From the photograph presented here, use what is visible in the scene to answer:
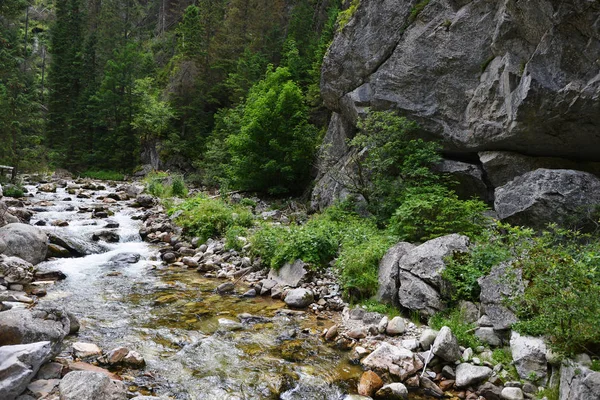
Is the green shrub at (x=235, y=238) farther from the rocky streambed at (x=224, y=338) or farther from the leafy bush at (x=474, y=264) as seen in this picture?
the leafy bush at (x=474, y=264)

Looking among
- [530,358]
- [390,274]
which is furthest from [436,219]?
[530,358]

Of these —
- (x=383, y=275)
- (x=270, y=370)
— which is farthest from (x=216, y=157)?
(x=270, y=370)

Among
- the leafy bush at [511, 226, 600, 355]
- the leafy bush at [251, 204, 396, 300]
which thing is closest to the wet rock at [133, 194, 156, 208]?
the leafy bush at [251, 204, 396, 300]

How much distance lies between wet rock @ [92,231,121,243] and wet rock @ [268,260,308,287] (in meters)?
7.09

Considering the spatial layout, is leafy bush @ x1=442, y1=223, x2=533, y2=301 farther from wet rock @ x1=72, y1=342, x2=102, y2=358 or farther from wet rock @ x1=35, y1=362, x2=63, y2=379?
wet rock @ x1=35, y1=362, x2=63, y2=379

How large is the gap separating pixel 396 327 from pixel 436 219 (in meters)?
3.73

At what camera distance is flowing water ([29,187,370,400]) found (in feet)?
18.6

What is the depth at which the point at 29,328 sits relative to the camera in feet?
17.4

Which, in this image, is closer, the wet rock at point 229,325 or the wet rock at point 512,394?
the wet rock at point 512,394

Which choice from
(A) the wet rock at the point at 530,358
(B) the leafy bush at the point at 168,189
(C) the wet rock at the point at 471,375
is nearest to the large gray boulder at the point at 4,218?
(B) the leafy bush at the point at 168,189

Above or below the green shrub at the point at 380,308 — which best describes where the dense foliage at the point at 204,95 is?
above

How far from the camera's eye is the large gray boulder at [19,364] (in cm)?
427

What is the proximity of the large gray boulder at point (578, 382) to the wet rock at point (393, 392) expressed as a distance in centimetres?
198

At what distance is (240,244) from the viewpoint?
41.9 ft
